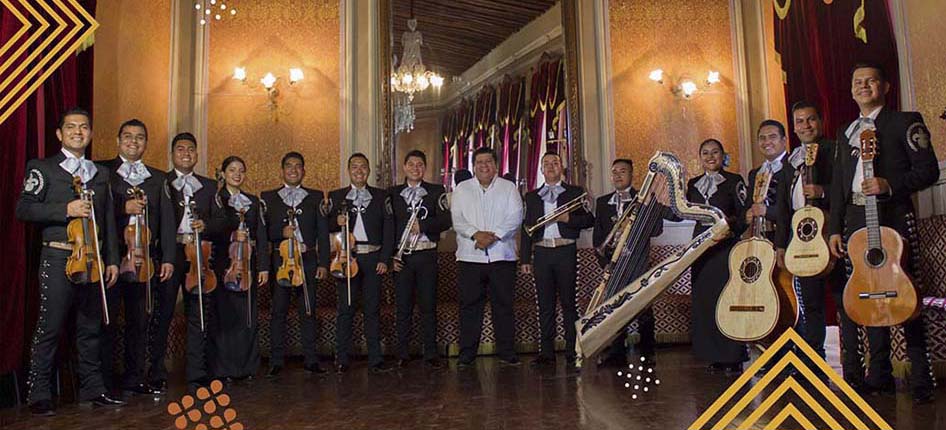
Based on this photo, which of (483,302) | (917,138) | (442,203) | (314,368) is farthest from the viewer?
(442,203)

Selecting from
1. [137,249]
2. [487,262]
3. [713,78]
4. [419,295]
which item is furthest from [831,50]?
[137,249]

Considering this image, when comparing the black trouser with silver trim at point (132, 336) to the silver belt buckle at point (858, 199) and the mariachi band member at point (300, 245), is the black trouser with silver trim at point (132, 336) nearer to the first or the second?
the mariachi band member at point (300, 245)

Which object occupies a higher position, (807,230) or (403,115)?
(403,115)

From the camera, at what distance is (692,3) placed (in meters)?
7.22

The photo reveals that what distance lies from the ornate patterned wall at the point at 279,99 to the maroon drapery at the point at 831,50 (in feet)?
13.2

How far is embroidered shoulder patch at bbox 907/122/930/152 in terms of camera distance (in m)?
3.26

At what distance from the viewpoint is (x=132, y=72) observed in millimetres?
5953

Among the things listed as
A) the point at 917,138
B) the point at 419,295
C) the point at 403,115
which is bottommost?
the point at 419,295

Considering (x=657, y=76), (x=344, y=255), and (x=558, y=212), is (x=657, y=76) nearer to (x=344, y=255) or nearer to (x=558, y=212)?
(x=558, y=212)

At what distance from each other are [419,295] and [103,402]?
2095mm

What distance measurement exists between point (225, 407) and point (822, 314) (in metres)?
3.04

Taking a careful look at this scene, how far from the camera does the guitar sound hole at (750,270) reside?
351 centimetres

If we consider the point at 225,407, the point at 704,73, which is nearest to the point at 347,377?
the point at 225,407

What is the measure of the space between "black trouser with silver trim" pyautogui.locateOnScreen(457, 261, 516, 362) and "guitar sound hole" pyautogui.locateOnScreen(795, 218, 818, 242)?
77.9 inches
